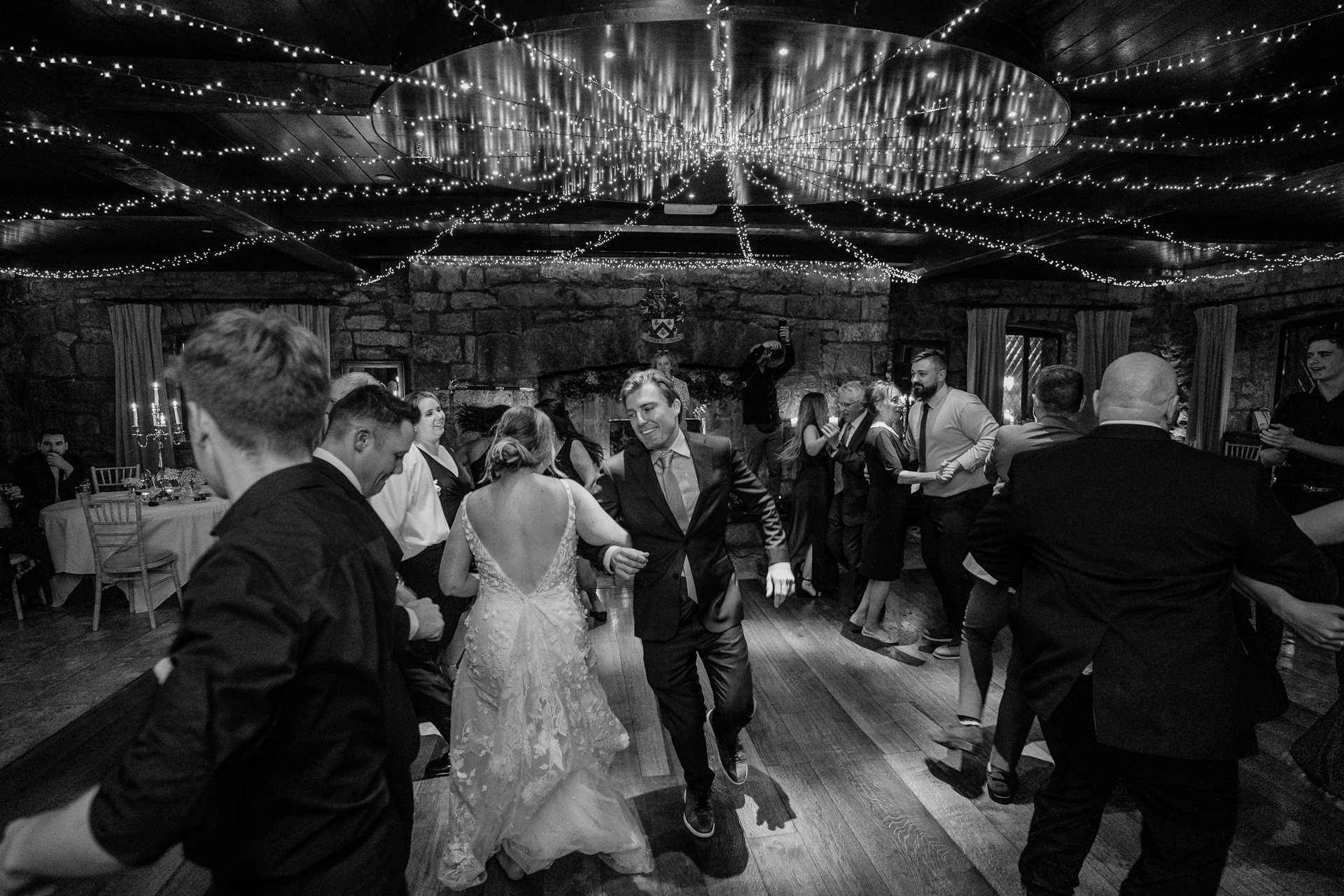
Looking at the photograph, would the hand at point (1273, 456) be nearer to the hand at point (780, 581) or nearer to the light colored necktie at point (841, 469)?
the light colored necktie at point (841, 469)

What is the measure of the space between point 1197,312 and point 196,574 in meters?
10.3

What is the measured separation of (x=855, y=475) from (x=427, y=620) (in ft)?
12.5

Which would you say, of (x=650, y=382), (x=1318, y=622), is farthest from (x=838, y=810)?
(x=650, y=382)

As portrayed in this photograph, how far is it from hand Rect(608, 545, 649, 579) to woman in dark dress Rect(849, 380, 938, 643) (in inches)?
90.1

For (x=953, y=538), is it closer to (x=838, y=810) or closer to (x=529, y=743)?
(x=838, y=810)

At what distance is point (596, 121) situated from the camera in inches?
122

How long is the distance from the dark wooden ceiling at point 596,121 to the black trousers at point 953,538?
185 centimetres

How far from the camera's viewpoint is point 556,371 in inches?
270

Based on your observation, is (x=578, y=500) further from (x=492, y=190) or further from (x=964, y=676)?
(x=492, y=190)

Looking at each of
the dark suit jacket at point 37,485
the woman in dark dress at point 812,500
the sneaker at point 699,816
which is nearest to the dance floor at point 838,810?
the sneaker at point 699,816

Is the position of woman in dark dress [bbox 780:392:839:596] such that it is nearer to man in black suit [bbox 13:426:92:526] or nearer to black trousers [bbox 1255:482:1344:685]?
black trousers [bbox 1255:482:1344:685]

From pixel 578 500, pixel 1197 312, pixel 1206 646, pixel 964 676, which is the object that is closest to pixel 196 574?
pixel 578 500

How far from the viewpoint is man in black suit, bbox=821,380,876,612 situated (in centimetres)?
474

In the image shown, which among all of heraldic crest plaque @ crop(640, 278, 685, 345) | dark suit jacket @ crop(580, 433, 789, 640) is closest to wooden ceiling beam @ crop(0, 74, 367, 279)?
dark suit jacket @ crop(580, 433, 789, 640)
